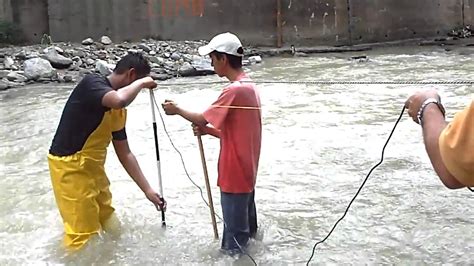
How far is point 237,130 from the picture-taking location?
4219 mm

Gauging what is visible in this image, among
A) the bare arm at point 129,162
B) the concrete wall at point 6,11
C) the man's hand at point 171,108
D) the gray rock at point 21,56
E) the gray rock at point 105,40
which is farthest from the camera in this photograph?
the concrete wall at point 6,11

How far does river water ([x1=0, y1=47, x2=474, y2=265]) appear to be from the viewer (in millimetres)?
5004

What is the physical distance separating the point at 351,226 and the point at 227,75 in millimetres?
1916

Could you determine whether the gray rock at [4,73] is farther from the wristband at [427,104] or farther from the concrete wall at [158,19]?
the wristband at [427,104]

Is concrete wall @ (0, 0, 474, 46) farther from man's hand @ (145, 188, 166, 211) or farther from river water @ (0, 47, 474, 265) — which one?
man's hand @ (145, 188, 166, 211)

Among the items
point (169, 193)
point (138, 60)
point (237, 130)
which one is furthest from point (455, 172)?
point (169, 193)

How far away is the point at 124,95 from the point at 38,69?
10744mm

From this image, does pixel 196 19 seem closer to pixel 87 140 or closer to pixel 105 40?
pixel 105 40

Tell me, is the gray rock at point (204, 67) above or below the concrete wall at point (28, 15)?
below

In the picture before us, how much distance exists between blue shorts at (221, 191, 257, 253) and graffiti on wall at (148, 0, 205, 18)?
14.2m

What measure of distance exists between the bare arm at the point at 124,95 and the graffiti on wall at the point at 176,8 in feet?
47.0

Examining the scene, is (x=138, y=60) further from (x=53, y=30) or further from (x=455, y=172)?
(x=53, y=30)

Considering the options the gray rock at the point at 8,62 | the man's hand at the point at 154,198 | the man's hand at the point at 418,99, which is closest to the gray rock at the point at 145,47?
the gray rock at the point at 8,62

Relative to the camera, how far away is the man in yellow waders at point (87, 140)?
445 cm
